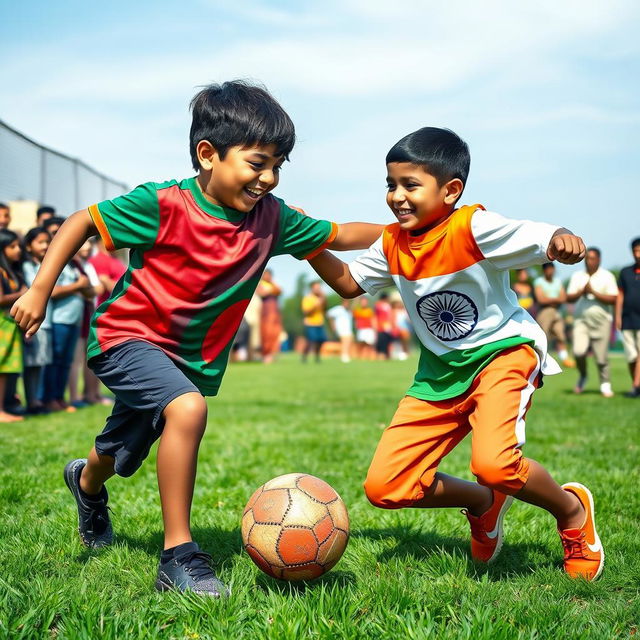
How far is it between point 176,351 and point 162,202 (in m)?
0.64

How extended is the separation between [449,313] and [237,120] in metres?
1.26

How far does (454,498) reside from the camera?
3639 millimetres

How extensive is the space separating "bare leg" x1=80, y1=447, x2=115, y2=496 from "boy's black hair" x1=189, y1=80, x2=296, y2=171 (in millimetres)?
1426

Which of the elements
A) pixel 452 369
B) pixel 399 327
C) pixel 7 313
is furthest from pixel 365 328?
pixel 452 369

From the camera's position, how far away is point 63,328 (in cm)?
929

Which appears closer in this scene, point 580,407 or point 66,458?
point 66,458

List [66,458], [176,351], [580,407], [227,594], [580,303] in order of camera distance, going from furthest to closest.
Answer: [580,303], [580,407], [66,458], [176,351], [227,594]

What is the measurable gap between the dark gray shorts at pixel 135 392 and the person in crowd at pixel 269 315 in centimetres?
2006

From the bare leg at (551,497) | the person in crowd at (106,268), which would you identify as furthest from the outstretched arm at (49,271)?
the person in crowd at (106,268)

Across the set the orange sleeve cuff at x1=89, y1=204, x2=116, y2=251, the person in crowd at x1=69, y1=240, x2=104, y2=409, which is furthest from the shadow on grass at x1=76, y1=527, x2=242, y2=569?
the person in crowd at x1=69, y1=240, x2=104, y2=409

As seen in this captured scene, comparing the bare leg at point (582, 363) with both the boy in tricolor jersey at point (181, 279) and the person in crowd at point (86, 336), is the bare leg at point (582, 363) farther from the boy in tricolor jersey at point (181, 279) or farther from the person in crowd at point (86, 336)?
the boy in tricolor jersey at point (181, 279)

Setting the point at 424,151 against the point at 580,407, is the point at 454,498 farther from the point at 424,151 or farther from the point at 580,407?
the point at 580,407

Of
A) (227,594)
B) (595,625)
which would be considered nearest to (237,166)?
(227,594)

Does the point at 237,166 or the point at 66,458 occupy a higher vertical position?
the point at 237,166
